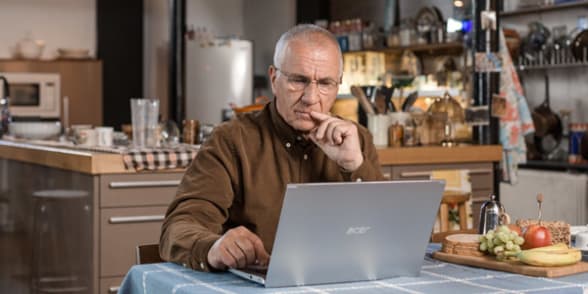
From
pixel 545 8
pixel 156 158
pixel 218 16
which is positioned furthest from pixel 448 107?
pixel 218 16

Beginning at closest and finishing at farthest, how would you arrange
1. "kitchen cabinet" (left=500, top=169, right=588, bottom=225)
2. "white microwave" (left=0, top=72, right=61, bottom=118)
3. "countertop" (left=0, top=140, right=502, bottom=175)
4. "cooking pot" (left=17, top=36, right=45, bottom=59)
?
"countertop" (left=0, top=140, right=502, bottom=175)
"kitchen cabinet" (left=500, top=169, right=588, bottom=225)
"white microwave" (left=0, top=72, right=61, bottom=118)
"cooking pot" (left=17, top=36, right=45, bottom=59)

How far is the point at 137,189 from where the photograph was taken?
434 cm

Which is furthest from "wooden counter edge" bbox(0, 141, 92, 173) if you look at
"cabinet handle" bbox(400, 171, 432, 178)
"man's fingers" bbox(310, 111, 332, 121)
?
"man's fingers" bbox(310, 111, 332, 121)

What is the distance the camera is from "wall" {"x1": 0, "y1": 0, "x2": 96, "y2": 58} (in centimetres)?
997

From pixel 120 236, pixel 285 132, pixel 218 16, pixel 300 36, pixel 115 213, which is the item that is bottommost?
pixel 120 236

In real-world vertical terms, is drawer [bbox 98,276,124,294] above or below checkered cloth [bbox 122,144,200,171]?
below

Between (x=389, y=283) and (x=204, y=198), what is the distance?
656 mm

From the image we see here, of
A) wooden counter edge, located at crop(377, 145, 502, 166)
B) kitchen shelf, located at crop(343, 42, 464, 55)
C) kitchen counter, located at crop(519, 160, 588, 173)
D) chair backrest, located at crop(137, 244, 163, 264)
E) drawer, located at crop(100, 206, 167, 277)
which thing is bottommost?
drawer, located at crop(100, 206, 167, 277)

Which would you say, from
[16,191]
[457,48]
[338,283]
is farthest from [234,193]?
[457,48]

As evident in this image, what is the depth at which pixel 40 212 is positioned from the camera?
16.1 feet

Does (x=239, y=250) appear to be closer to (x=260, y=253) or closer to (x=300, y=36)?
(x=260, y=253)

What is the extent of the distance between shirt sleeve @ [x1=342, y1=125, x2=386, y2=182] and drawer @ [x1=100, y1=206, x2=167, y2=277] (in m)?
1.86

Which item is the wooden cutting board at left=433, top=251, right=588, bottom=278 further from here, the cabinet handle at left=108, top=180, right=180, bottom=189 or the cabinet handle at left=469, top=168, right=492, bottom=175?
the cabinet handle at left=469, top=168, right=492, bottom=175

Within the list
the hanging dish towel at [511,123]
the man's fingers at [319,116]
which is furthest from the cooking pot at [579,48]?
the man's fingers at [319,116]
